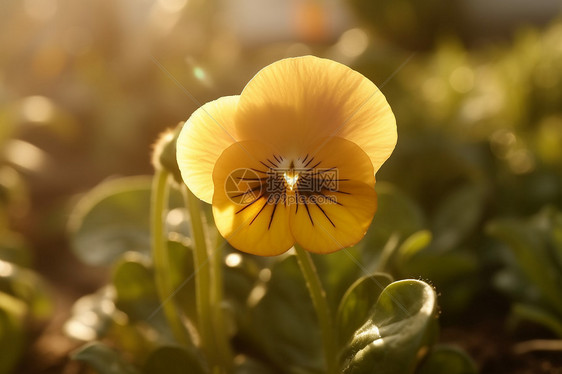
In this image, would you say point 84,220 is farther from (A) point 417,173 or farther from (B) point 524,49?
(B) point 524,49

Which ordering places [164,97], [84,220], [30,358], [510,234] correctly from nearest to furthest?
[510,234]
[84,220]
[30,358]
[164,97]

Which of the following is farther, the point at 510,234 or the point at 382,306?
the point at 510,234

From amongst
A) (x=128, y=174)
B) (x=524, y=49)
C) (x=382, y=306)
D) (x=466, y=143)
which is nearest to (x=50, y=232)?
(x=128, y=174)

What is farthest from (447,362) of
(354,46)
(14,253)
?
(354,46)

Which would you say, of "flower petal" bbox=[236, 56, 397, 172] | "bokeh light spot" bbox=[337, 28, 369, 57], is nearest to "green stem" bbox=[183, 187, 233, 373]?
"flower petal" bbox=[236, 56, 397, 172]

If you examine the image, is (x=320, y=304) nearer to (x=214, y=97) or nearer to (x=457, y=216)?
(x=457, y=216)

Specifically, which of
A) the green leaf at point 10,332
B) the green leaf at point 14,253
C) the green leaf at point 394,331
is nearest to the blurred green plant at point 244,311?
the green leaf at point 394,331

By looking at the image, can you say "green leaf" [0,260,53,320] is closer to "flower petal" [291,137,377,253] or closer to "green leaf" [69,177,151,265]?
"green leaf" [69,177,151,265]
